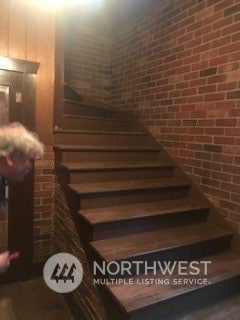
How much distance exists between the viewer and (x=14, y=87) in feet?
8.46

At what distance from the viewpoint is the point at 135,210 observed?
2.21 meters

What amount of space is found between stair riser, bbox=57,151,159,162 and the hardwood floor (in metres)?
1.28

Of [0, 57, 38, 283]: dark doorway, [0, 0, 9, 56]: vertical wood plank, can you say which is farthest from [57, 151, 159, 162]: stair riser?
[0, 0, 9, 56]: vertical wood plank

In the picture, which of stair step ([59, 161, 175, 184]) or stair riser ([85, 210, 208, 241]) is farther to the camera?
stair step ([59, 161, 175, 184])

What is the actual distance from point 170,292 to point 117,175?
1178mm

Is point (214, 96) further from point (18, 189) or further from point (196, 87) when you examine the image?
point (18, 189)

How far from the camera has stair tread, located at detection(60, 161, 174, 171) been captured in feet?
7.93

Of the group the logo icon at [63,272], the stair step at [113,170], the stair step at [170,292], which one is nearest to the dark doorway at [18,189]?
the logo icon at [63,272]

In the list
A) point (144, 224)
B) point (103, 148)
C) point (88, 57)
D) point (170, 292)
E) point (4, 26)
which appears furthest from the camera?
point (88, 57)

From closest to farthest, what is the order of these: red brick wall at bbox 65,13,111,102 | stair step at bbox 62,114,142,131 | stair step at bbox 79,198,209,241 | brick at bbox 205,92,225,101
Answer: stair step at bbox 79,198,209,241
brick at bbox 205,92,225,101
stair step at bbox 62,114,142,131
red brick wall at bbox 65,13,111,102

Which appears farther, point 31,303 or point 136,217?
point 31,303

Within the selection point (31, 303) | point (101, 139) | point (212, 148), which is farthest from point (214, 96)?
point (31, 303)

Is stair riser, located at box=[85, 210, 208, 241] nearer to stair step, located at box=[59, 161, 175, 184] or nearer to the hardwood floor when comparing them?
stair step, located at box=[59, 161, 175, 184]

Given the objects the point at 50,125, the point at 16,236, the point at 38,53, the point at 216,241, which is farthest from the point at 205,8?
the point at 16,236
